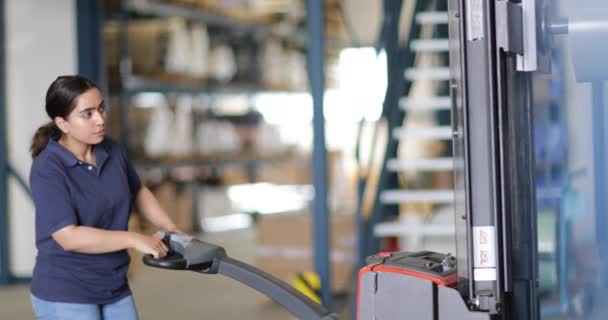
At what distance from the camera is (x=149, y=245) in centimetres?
340

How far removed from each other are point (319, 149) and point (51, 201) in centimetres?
318

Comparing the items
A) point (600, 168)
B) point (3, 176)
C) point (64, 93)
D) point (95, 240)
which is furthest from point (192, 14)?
point (600, 168)

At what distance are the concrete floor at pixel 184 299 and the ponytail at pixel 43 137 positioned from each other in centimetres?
353

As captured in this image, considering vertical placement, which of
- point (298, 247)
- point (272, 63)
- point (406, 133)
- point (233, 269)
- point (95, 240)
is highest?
point (272, 63)

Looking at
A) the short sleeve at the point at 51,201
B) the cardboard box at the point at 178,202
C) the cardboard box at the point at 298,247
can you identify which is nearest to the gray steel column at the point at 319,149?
the cardboard box at the point at 298,247

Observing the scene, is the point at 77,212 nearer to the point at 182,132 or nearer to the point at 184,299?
the point at 184,299

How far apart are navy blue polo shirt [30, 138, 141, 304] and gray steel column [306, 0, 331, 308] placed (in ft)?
9.39

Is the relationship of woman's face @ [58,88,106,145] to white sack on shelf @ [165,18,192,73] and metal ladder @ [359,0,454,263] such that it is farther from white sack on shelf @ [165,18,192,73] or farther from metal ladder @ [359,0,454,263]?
white sack on shelf @ [165,18,192,73]

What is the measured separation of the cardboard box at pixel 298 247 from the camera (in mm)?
7820

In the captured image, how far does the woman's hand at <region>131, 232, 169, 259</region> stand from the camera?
3386 millimetres

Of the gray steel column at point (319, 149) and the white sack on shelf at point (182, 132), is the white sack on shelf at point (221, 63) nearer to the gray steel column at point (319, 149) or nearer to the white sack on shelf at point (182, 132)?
the white sack on shelf at point (182, 132)

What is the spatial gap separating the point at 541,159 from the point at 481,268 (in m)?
0.42

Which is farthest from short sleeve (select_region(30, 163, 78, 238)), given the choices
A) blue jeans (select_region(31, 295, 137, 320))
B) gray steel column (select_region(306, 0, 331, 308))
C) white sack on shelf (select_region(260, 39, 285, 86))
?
white sack on shelf (select_region(260, 39, 285, 86))

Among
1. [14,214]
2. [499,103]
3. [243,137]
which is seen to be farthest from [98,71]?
[499,103]
